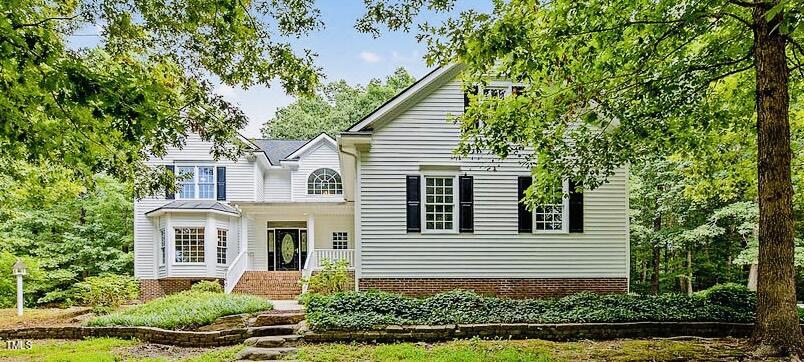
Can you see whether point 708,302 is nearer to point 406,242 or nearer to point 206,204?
point 406,242

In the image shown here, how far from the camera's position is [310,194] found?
68.3 feet

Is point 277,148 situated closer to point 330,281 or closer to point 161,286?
point 161,286

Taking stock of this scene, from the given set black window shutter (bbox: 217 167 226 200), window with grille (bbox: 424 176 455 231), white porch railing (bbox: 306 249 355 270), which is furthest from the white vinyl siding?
black window shutter (bbox: 217 167 226 200)

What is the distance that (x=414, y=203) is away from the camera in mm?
11883

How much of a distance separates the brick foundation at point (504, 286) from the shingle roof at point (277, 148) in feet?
36.3

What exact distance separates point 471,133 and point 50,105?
223 inches

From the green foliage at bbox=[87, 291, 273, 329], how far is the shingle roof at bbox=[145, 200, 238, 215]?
218 inches

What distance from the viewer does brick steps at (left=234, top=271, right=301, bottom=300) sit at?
1638 cm

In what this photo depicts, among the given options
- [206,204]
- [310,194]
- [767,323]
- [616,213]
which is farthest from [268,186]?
[767,323]

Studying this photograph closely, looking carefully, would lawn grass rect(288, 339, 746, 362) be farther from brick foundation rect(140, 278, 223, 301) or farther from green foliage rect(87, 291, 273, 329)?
brick foundation rect(140, 278, 223, 301)

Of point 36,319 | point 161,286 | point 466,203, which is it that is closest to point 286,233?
point 161,286

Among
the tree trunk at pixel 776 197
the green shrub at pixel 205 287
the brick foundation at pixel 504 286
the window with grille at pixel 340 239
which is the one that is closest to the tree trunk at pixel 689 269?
the brick foundation at pixel 504 286

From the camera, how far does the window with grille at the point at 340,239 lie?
805 inches

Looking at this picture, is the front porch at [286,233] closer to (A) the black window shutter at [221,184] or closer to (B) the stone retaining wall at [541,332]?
(A) the black window shutter at [221,184]
